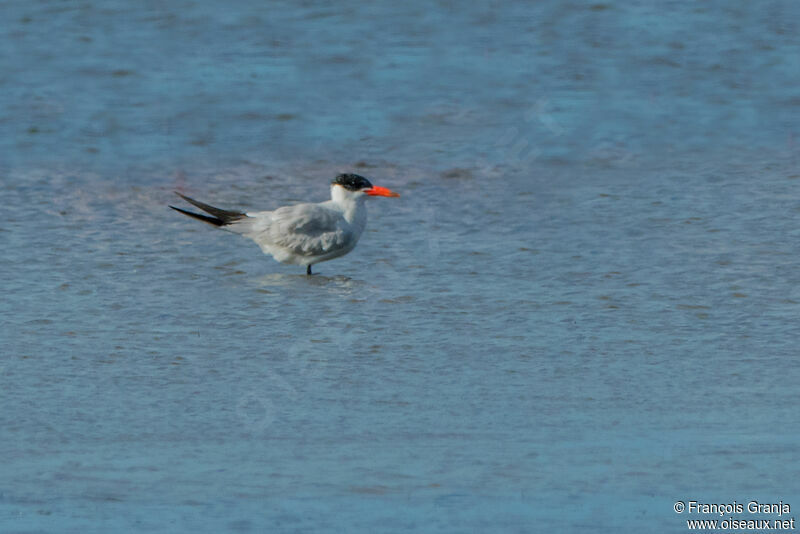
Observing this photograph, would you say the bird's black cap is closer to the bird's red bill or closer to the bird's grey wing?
the bird's red bill

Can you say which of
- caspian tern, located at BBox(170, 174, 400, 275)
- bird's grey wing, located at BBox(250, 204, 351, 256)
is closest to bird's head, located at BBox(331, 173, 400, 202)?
caspian tern, located at BBox(170, 174, 400, 275)

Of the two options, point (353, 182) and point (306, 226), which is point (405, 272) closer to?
point (306, 226)

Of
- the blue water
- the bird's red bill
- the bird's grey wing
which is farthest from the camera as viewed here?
the bird's red bill

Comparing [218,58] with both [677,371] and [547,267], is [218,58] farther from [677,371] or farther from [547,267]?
[677,371]

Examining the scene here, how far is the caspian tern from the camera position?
8516mm

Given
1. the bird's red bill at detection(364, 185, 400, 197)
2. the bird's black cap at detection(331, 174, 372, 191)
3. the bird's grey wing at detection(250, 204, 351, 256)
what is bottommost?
the bird's grey wing at detection(250, 204, 351, 256)

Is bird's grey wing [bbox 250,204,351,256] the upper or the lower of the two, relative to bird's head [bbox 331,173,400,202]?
lower

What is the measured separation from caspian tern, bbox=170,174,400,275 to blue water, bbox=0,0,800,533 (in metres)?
0.16

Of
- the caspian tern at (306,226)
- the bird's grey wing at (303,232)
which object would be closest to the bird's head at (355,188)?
the caspian tern at (306,226)

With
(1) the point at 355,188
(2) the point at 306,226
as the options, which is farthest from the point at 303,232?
(1) the point at 355,188

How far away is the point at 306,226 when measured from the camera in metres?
8.56

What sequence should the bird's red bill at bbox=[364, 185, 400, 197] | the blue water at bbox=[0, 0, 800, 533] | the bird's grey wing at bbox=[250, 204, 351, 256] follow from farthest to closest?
the bird's red bill at bbox=[364, 185, 400, 197] < the bird's grey wing at bbox=[250, 204, 351, 256] < the blue water at bbox=[0, 0, 800, 533]

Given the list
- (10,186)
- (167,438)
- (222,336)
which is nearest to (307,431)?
(167,438)

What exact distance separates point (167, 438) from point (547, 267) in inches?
127
